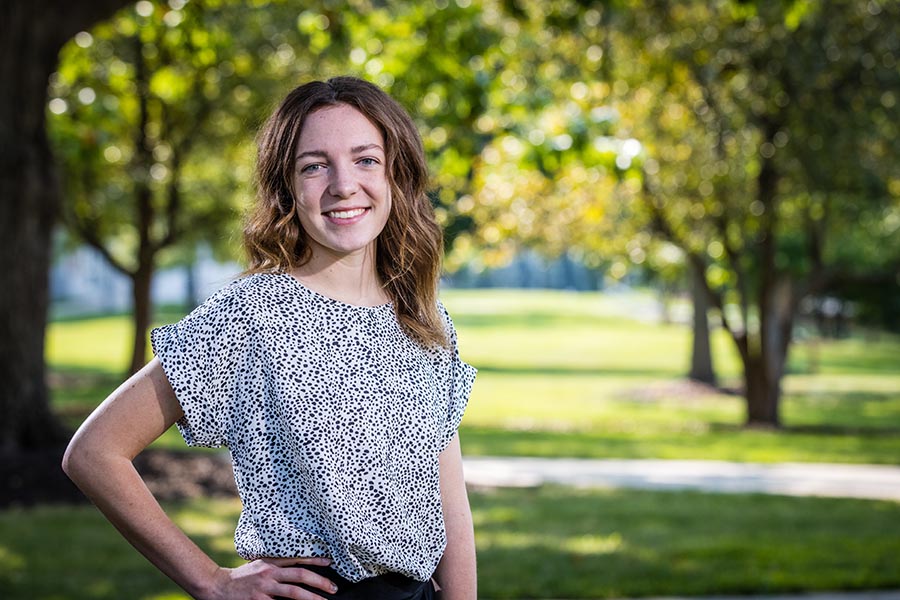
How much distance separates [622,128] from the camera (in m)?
15.9

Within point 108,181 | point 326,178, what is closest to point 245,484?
point 326,178

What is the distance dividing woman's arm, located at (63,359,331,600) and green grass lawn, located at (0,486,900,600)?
4.09 m

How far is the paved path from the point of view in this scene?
1112 centimetres

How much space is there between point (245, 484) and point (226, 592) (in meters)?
0.21

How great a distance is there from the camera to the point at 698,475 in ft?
39.2

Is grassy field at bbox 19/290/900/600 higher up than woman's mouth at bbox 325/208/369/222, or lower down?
lower down

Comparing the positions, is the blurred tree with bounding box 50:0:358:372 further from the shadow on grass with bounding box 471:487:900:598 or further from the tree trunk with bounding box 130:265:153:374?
the shadow on grass with bounding box 471:487:900:598

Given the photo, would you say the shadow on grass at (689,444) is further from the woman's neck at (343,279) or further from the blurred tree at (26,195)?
the woman's neck at (343,279)

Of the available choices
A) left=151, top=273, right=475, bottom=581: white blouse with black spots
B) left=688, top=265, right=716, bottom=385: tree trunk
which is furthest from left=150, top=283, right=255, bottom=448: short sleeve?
left=688, top=265, right=716, bottom=385: tree trunk

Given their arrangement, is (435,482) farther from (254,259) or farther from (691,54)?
(691,54)

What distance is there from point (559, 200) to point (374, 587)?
13586 mm

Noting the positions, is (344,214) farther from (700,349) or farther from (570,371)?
(570,371)

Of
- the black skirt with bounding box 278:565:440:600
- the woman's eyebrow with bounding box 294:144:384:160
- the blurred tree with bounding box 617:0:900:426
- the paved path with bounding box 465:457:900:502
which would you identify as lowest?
the paved path with bounding box 465:457:900:502

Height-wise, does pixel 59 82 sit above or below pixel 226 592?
above
